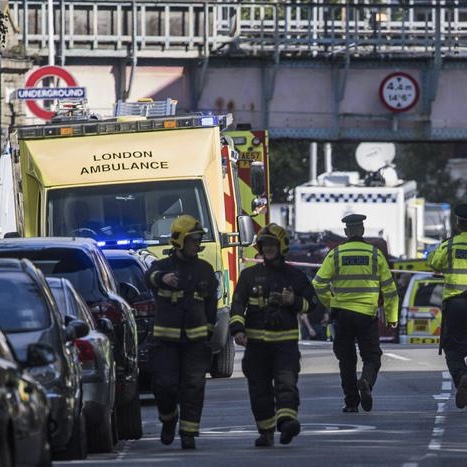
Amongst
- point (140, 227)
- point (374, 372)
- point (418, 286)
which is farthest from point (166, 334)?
point (418, 286)

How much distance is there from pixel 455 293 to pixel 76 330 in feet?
18.6

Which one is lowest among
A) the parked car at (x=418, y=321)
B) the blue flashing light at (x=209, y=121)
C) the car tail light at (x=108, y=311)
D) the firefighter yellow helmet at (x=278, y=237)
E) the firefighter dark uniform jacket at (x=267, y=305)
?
the parked car at (x=418, y=321)

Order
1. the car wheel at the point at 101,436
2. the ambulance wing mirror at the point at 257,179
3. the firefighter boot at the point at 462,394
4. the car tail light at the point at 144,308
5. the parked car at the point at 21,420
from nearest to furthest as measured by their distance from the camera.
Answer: the parked car at the point at 21,420 < the car wheel at the point at 101,436 < the firefighter boot at the point at 462,394 < the car tail light at the point at 144,308 < the ambulance wing mirror at the point at 257,179

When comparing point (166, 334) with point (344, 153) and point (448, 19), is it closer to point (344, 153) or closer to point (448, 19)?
point (448, 19)

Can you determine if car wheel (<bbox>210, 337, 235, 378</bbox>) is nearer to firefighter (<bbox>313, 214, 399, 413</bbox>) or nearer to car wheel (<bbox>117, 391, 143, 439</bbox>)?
firefighter (<bbox>313, 214, 399, 413</bbox>)

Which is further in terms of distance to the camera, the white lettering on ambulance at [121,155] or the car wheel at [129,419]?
the white lettering on ambulance at [121,155]

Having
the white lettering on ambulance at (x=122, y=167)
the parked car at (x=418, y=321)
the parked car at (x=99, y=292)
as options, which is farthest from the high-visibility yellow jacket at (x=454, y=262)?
the parked car at (x=418, y=321)

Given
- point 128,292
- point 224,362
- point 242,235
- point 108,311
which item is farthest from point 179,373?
point 224,362

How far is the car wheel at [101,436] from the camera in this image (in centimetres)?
1507

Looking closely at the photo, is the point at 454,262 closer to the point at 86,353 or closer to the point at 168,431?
the point at 168,431

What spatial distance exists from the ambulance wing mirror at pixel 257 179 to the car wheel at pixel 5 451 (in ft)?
53.9

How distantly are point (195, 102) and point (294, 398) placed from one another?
28.4 meters

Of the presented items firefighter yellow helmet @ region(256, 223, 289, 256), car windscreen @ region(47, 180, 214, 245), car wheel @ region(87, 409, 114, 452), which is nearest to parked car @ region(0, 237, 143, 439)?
car wheel @ region(87, 409, 114, 452)

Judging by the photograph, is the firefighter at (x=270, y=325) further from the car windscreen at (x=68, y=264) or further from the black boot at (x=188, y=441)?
the car windscreen at (x=68, y=264)
